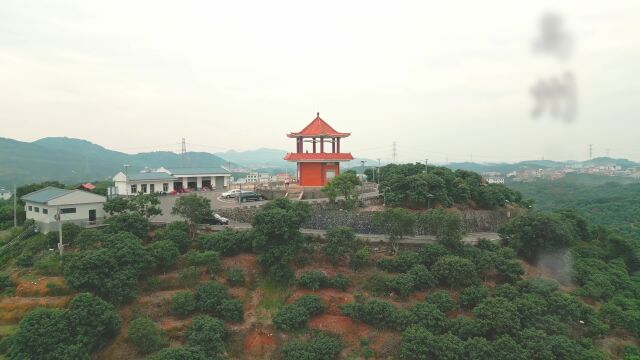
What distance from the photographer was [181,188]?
126 ft

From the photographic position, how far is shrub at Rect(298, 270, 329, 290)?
20.5 meters

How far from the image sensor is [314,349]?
17078mm

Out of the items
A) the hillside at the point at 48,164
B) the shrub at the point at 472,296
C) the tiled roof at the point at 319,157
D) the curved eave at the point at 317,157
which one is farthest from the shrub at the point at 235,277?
the hillside at the point at 48,164

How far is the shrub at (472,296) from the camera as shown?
64.1 feet

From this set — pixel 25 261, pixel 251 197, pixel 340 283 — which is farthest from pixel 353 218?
pixel 25 261

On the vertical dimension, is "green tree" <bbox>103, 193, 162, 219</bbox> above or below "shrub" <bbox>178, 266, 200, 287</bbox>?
above

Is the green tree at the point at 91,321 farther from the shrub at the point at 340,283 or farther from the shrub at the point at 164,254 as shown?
the shrub at the point at 340,283

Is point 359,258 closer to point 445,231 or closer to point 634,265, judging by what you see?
point 445,231

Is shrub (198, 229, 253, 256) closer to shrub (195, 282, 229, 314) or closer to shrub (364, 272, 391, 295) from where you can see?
shrub (195, 282, 229, 314)

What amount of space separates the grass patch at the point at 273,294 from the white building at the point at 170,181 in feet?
57.0

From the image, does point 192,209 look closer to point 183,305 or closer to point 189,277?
point 189,277

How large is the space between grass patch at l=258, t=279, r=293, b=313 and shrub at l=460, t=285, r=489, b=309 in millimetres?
8548

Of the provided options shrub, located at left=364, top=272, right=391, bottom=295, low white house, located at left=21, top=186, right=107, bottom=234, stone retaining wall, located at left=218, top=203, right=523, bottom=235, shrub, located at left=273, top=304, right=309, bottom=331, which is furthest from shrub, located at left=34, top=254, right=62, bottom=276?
shrub, located at left=364, top=272, right=391, bottom=295

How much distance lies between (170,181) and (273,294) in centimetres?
2033
